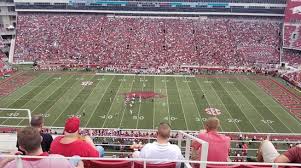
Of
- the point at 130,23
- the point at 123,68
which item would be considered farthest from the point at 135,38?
the point at 123,68

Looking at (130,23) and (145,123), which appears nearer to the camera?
(145,123)

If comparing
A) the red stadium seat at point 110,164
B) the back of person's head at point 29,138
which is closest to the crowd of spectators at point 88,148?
the back of person's head at point 29,138

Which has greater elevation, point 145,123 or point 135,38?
point 135,38

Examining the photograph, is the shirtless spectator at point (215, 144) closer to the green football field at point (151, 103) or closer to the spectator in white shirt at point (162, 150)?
the spectator in white shirt at point (162, 150)

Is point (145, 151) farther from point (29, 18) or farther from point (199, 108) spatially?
point (29, 18)

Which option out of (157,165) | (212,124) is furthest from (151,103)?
(157,165)

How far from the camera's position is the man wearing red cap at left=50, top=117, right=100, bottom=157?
470cm

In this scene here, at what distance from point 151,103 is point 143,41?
78.1 ft

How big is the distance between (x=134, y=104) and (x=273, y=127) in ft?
37.3

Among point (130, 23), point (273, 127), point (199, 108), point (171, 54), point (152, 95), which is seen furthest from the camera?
point (130, 23)

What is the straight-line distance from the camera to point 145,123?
25797 mm

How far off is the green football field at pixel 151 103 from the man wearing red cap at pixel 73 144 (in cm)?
2032

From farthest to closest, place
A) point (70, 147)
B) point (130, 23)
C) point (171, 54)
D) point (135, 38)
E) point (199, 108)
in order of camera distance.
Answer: point (130, 23) → point (135, 38) → point (171, 54) → point (199, 108) → point (70, 147)

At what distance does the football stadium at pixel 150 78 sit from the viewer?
5.22m
